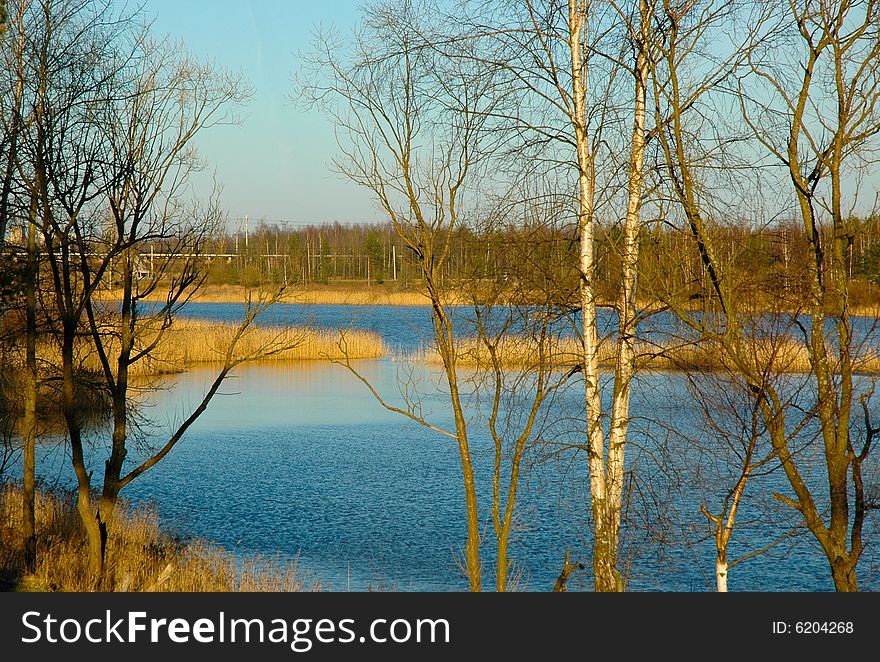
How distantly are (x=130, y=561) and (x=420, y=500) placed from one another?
168 inches

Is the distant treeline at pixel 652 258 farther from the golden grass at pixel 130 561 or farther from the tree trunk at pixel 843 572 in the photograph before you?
the golden grass at pixel 130 561

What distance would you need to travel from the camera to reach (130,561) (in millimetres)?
8664

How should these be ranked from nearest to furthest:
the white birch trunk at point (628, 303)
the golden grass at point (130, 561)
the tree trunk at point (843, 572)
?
1. the tree trunk at point (843, 572)
2. the white birch trunk at point (628, 303)
3. the golden grass at point (130, 561)

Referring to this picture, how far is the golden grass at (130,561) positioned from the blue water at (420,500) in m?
0.56

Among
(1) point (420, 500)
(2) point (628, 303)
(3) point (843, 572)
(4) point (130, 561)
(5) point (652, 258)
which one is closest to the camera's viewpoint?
(3) point (843, 572)

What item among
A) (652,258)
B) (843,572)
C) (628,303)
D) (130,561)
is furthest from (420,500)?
(843,572)

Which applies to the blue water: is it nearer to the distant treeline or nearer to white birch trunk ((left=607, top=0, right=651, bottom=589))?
white birch trunk ((left=607, top=0, right=651, bottom=589))

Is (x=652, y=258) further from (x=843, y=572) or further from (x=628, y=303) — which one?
(x=843, y=572)

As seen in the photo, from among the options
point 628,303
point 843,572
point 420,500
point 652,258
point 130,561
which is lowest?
point 420,500

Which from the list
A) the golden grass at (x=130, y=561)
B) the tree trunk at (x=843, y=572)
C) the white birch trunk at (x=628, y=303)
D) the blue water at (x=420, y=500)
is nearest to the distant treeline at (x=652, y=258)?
the white birch trunk at (x=628, y=303)

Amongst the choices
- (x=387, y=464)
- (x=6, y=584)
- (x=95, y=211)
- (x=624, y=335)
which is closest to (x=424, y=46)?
(x=624, y=335)

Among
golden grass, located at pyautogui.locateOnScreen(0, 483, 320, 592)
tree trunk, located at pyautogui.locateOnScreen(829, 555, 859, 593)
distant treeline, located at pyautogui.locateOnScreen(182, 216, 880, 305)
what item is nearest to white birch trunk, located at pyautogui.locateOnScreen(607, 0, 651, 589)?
distant treeline, located at pyautogui.locateOnScreen(182, 216, 880, 305)

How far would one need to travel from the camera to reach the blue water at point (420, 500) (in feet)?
29.2

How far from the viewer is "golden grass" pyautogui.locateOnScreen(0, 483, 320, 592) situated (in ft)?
25.7
